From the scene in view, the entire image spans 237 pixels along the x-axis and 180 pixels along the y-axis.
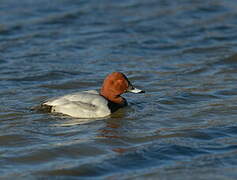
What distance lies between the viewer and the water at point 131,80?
25.9 ft

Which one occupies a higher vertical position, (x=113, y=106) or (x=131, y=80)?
(x=113, y=106)

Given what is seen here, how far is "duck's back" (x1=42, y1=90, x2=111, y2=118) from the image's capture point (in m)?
9.91

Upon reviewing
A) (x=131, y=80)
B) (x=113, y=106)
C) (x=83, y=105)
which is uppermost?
(x=83, y=105)

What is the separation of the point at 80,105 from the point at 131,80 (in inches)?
114

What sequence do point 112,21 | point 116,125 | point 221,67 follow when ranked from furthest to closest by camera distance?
1. point 112,21
2. point 221,67
3. point 116,125

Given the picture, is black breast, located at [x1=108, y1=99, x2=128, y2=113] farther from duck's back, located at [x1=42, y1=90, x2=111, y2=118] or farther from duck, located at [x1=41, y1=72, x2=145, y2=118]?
duck's back, located at [x1=42, y1=90, x2=111, y2=118]

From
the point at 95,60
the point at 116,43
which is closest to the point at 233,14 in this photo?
the point at 116,43

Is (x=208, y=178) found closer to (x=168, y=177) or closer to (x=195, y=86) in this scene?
(x=168, y=177)

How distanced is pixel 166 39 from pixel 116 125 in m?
6.75

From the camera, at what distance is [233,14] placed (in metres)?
18.4

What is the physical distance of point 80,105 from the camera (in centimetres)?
990

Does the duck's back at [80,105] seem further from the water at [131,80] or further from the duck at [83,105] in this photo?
the water at [131,80]

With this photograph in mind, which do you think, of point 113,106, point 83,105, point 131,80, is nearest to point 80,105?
point 83,105

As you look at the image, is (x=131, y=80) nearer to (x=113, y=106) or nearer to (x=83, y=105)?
(x=113, y=106)
